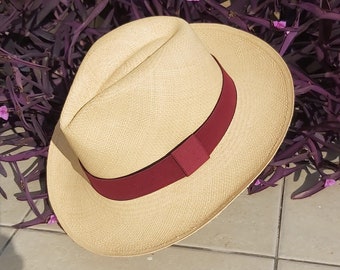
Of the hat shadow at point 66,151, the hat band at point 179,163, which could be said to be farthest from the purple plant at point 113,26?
the hat band at point 179,163

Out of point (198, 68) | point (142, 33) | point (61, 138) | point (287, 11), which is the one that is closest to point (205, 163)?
point (198, 68)

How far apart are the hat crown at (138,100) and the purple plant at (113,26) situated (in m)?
0.54

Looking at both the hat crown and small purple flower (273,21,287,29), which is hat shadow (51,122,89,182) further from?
small purple flower (273,21,287,29)

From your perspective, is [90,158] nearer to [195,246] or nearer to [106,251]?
[106,251]

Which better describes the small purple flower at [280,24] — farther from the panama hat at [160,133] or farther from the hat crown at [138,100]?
the hat crown at [138,100]

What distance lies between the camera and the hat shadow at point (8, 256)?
249 cm

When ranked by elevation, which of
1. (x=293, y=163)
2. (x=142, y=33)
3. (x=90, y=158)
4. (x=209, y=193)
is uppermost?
(x=142, y=33)

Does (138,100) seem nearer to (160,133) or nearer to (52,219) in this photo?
(160,133)

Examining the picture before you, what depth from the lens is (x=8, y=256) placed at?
254 cm

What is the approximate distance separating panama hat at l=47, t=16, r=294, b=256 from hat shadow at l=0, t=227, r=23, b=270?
31 cm

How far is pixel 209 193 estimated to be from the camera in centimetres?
210

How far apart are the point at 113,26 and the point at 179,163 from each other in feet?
3.43

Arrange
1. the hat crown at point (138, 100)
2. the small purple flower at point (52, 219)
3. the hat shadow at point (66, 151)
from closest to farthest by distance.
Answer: the hat crown at point (138, 100) → the hat shadow at point (66, 151) → the small purple flower at point (52, 219)

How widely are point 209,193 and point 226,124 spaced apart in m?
0.21
